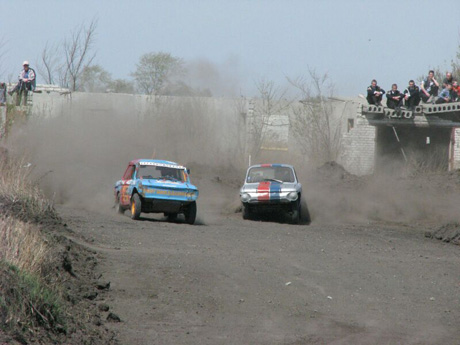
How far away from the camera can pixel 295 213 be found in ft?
69.7

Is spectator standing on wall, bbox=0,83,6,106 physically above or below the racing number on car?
above

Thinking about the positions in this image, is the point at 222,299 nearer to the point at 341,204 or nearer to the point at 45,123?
the point at 341,204

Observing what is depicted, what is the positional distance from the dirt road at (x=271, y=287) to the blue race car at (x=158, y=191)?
4.93ft

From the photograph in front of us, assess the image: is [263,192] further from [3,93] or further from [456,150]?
[456,150]

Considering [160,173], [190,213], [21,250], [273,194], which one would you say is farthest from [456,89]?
[21,250]

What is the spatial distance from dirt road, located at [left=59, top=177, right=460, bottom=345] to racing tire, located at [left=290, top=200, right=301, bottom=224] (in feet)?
11.9

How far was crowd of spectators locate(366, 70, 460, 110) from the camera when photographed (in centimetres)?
3219

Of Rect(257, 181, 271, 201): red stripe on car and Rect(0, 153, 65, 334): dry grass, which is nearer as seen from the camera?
Rect(0, 153, 65, 334): dry grass

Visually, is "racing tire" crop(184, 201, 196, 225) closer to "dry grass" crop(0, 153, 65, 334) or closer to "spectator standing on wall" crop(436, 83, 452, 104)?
"dry grass" crop(0, 153, 65, 334)

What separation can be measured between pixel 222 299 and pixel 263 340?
1.74 m

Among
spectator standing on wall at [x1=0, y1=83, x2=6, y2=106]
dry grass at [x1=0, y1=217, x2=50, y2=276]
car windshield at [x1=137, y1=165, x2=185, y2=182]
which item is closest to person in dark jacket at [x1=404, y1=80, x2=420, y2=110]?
car windshield at [x1=137, y1=165, x2=185, y2=182]

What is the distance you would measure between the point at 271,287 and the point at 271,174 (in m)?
11.5

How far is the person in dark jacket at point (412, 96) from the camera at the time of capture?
106 ft

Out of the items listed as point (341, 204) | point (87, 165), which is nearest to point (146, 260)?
point (341, 204)
